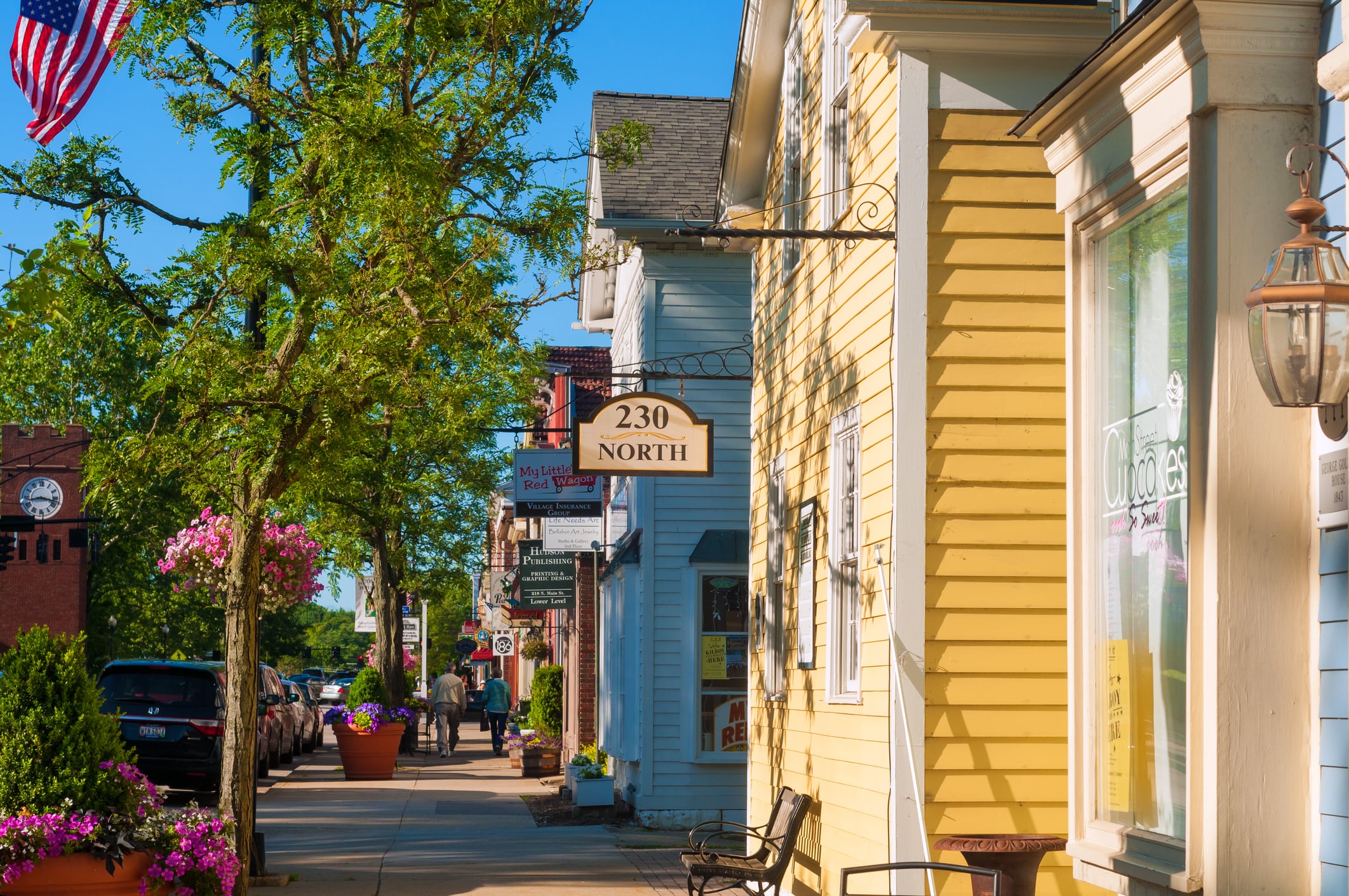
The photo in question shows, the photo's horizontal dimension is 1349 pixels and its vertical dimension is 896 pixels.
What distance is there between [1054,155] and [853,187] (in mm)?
2270

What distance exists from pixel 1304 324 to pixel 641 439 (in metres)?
7.90

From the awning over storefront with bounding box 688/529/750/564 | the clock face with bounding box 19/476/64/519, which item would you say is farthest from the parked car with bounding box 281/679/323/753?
the awning over storefront with bounding box 688/529/750/564

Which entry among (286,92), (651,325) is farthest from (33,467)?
(286,92)

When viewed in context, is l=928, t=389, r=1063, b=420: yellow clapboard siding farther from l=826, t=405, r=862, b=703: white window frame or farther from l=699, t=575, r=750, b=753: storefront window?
l=699, t=575, r=750, b=753: storefront window

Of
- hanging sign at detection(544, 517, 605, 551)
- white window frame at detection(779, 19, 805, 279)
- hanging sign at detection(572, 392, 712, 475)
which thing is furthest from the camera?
hanging sign at detection(544, 517, 605, 551)

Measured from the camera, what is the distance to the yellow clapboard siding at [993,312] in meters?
8.10

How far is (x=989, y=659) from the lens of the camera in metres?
7.87

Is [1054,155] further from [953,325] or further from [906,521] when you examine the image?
[906,521]

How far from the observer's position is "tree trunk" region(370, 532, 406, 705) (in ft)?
97.7

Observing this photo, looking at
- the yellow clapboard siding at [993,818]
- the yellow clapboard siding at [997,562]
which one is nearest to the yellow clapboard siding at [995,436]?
the yellow clapboard siding at [997,562]

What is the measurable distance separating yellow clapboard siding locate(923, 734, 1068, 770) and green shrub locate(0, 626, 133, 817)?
462 centimetres

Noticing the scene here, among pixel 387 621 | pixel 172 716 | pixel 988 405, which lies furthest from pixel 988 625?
pixel 387 621

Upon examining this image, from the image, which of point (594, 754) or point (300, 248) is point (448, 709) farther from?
point (300, 248)

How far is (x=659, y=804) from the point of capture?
16141 millimetres
